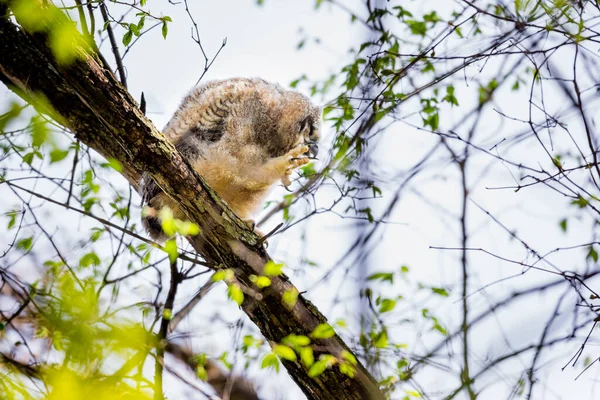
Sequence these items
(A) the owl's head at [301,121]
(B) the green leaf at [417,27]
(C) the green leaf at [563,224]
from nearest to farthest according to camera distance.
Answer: (A) the owl's head at [301,121]
(C) the green leaf at [563,224]
(B) the green leaf at [417,27]

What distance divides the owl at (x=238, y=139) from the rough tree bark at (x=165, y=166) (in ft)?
1.41

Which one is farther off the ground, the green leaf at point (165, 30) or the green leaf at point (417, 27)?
→ the green leaf at point (417, 27)

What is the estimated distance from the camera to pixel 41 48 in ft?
7.32

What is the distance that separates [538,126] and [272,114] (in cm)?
131

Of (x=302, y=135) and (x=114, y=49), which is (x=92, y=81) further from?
(x=302, y=135)

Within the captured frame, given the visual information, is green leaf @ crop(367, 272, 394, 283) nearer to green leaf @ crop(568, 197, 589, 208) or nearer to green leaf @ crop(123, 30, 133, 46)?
green leaf @ crop(568, 197, 589, 208)

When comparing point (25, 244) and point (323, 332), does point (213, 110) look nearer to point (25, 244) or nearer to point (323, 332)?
point (25, 244)

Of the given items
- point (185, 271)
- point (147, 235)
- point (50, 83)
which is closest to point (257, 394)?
point (185, 271)

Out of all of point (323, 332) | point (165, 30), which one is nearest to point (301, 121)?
point (165, 30)

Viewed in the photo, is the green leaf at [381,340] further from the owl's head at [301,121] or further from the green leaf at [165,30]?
the green leaf at [165,30]

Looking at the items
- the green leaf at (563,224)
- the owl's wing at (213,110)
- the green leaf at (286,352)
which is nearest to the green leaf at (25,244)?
the owl's wing at (213,110)

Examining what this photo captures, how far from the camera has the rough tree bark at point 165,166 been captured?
2.33m

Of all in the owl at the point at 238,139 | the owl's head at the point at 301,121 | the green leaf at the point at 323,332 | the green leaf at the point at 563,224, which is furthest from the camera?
the green leaf at the point at 563,224

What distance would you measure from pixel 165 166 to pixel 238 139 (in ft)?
2.64
